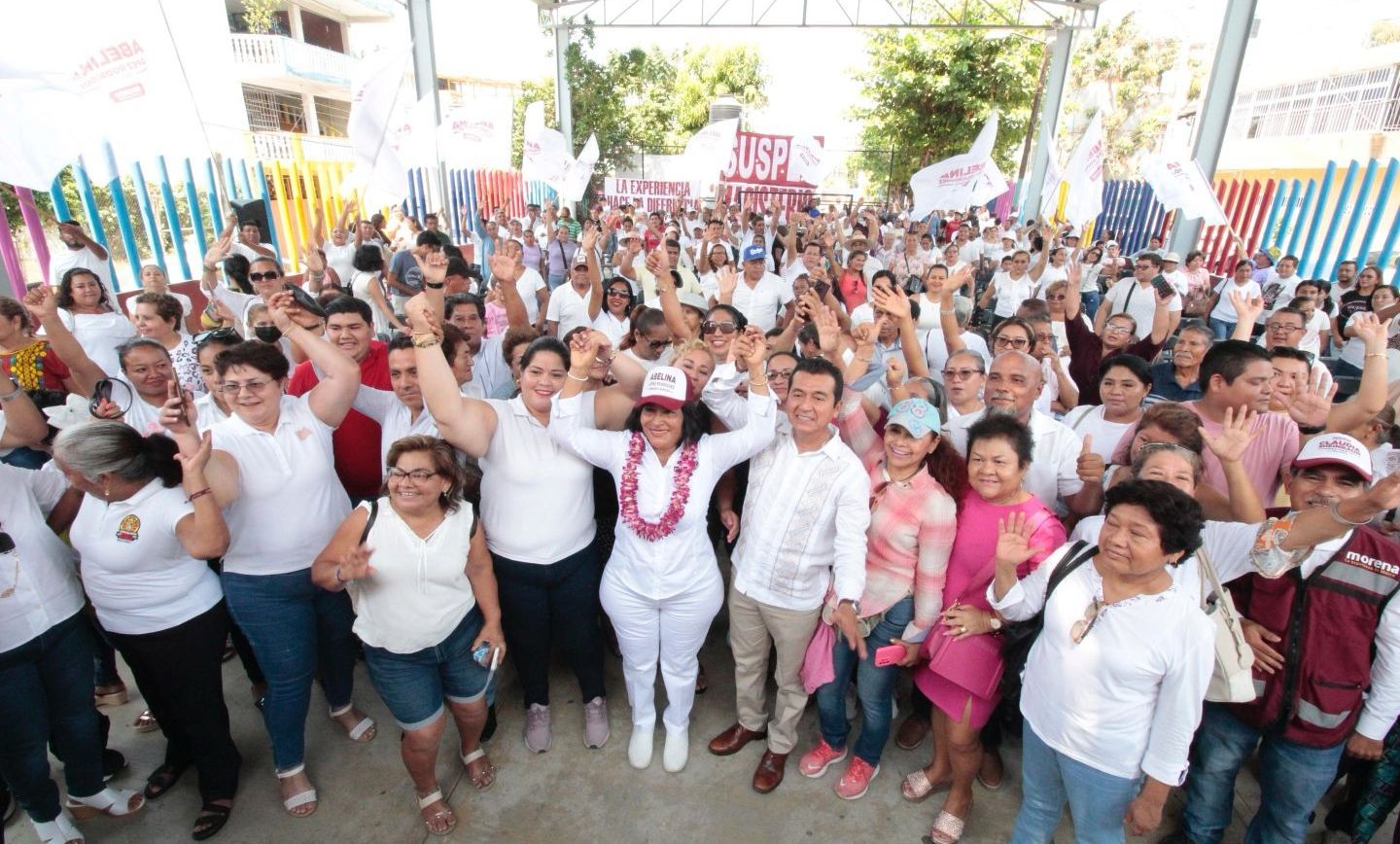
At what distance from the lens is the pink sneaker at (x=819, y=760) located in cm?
284

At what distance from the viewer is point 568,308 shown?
516 centimetres

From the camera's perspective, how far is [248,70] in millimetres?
20750

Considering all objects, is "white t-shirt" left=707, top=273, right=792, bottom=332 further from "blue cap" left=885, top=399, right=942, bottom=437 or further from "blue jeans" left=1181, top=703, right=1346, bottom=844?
"blue jeans" left=1181, top=703, right=1346, bottom=844

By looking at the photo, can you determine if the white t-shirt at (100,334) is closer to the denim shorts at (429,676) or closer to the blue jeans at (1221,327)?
the denim shorts at (429,676)

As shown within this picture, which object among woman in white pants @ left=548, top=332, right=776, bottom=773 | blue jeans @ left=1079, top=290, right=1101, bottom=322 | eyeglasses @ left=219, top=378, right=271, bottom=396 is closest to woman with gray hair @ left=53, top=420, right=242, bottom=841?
eyeglasses @ left=219, top=378, right=271, bottom=396

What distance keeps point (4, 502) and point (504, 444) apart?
1.46 metres

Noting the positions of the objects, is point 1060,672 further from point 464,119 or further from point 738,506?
point 464,119

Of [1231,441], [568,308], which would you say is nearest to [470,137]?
[568,308]

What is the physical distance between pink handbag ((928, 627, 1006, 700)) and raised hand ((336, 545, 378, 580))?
1.91 meters

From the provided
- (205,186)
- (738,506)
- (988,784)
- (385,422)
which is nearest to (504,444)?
(385,422)

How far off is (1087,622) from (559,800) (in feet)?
6.64

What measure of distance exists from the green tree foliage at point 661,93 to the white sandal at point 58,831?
62.2 ft

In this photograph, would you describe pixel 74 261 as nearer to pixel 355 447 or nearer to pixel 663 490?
pixel 355 447

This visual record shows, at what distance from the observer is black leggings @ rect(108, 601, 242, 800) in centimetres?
235
